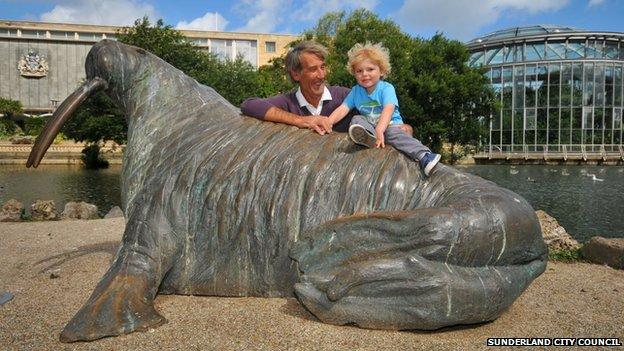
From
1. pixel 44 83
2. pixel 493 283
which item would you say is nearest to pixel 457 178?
pixel 493 283

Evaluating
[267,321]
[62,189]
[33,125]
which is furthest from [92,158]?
[267,321]

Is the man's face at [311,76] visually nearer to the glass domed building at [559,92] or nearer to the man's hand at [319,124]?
the man's hand at [319,124]

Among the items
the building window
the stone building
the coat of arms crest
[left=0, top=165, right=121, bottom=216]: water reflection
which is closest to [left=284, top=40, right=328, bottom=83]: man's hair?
[left=0, top=165, right=121, bottom=216]: water reflection

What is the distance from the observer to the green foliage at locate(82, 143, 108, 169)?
3657 centimetres

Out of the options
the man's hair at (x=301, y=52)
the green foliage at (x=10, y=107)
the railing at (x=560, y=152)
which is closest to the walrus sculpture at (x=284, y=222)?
the man's hair at (x=301, y=52)

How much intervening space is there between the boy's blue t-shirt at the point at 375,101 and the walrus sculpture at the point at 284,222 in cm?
32

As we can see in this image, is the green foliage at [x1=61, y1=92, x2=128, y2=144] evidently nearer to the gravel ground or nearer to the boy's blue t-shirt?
the gravel ground

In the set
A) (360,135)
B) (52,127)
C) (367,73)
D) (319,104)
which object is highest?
(367,73)

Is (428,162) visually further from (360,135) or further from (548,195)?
(548,195)

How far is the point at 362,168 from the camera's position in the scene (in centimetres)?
399

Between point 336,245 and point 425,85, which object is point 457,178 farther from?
point 425,85

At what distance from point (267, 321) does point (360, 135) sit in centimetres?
156

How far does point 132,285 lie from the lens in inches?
149

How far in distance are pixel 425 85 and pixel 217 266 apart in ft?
77.7
